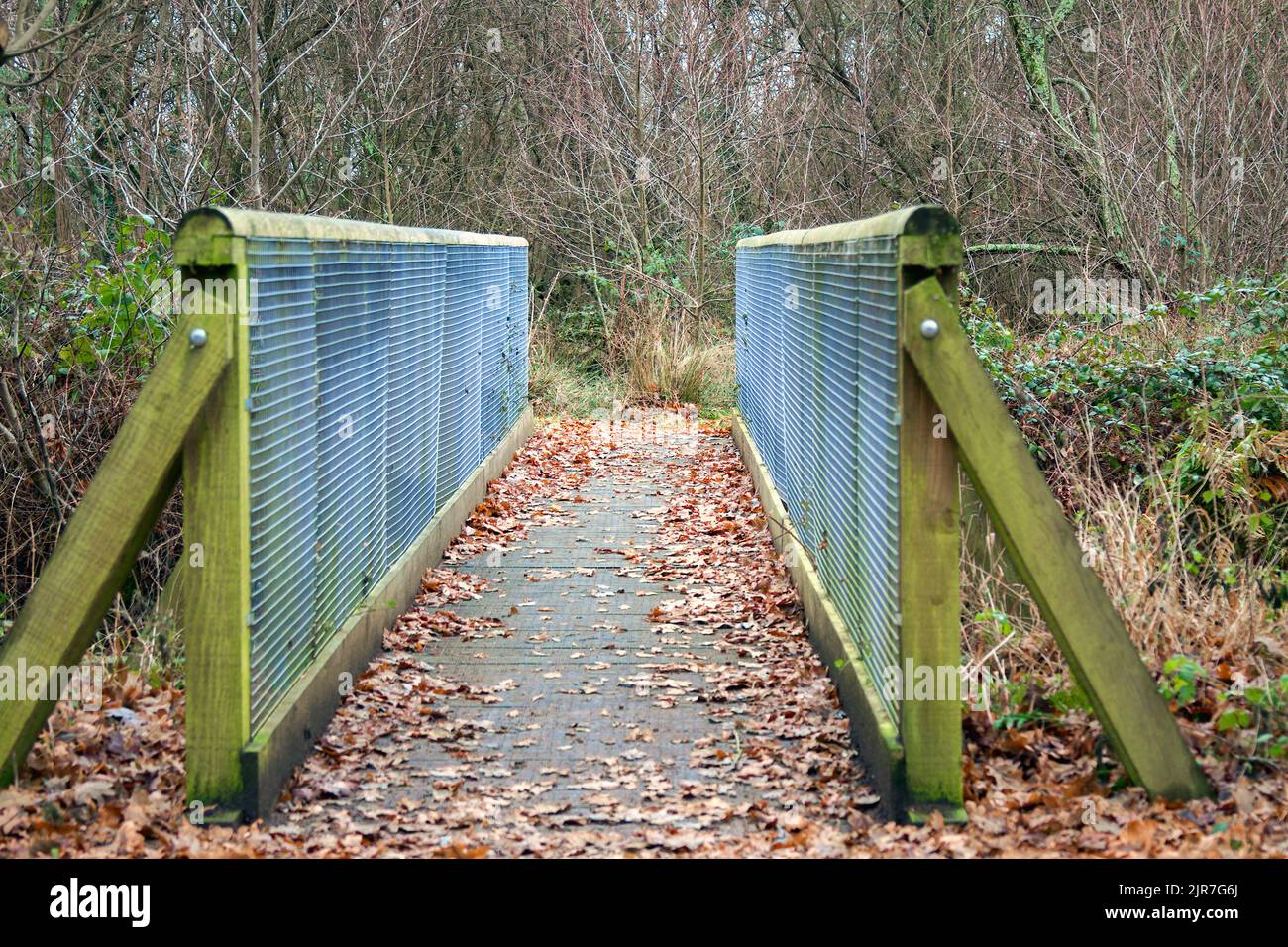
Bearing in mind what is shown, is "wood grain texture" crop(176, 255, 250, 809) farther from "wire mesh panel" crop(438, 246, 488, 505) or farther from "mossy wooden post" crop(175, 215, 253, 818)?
"wire mesh panel" crop(438, 246, 488, 505)

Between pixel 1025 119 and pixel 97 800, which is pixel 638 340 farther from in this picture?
pixel 97 800

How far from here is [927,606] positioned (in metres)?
5.03

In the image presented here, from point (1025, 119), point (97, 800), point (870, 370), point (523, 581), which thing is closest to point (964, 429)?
point (870, 370)

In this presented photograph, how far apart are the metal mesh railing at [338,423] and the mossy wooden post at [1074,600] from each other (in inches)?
94.2

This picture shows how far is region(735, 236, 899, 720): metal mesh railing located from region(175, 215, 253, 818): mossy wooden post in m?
2.31

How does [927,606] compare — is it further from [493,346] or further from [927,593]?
[493,346]

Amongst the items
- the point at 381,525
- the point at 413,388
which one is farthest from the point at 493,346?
the point at 381,525

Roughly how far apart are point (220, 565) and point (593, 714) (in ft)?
7.33

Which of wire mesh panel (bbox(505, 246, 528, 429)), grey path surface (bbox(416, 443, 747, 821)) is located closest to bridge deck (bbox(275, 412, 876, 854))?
grey path surface (bbox(416, 443, 747, 821))

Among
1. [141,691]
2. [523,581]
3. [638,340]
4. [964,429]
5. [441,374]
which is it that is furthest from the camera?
[638,340]

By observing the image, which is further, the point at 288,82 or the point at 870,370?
the point at 288,82

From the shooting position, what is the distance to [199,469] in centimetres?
501

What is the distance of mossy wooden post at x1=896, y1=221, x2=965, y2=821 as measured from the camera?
16.5 feet

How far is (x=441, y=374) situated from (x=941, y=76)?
1197cm
